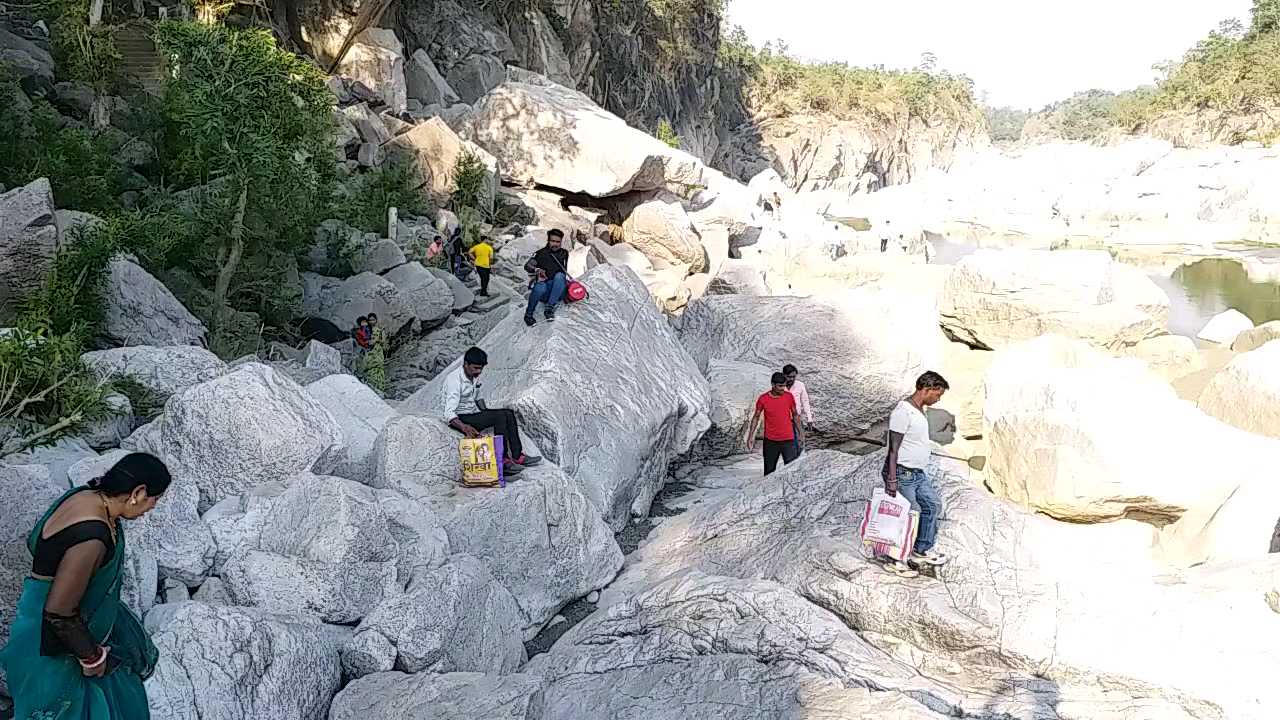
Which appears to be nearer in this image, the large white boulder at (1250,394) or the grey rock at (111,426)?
the grey rock at (111,426)

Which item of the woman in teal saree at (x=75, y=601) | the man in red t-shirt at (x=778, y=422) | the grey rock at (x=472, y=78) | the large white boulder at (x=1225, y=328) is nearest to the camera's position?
the woman in teal saree at (x=75, y=601)

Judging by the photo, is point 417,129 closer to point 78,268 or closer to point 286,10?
point 286,10

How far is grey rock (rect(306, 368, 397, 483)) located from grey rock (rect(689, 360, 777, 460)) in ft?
12.2

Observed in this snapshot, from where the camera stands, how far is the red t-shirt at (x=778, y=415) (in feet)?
29.2

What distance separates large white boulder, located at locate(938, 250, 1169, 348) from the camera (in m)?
14.8

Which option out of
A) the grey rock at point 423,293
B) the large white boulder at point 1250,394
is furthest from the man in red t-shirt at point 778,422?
the grey rock at point 423,293

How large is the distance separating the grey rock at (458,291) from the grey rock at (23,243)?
7816 mm

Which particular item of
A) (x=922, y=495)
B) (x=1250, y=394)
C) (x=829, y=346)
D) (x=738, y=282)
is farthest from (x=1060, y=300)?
(x=922, y=495)

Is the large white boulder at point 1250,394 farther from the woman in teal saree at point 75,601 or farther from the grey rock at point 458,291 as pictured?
the woman in teal saree at point 75,601

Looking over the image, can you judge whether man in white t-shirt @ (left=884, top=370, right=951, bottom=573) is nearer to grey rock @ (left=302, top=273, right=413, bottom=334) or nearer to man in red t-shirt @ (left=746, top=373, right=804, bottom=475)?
man in red t-shirt @ (left=746, top=373, right=804, bottom=475)

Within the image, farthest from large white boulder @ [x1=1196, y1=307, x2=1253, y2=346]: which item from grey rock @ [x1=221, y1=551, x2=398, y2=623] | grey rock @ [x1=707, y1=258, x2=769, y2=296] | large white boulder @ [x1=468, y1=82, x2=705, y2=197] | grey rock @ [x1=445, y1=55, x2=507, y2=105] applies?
grey rock @ [x1=445, y1=55, x2=507, y2=105]

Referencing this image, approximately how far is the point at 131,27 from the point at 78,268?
13.5 m

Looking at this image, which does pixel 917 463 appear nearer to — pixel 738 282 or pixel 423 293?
pixel 423 293

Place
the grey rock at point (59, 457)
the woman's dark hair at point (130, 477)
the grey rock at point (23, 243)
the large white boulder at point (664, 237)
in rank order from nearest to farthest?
the woman's dark hair at point (130, 477), the grey rock at point (59, 457), the grey rock at point (23, 243), the large white boulder at point (664, 237)
